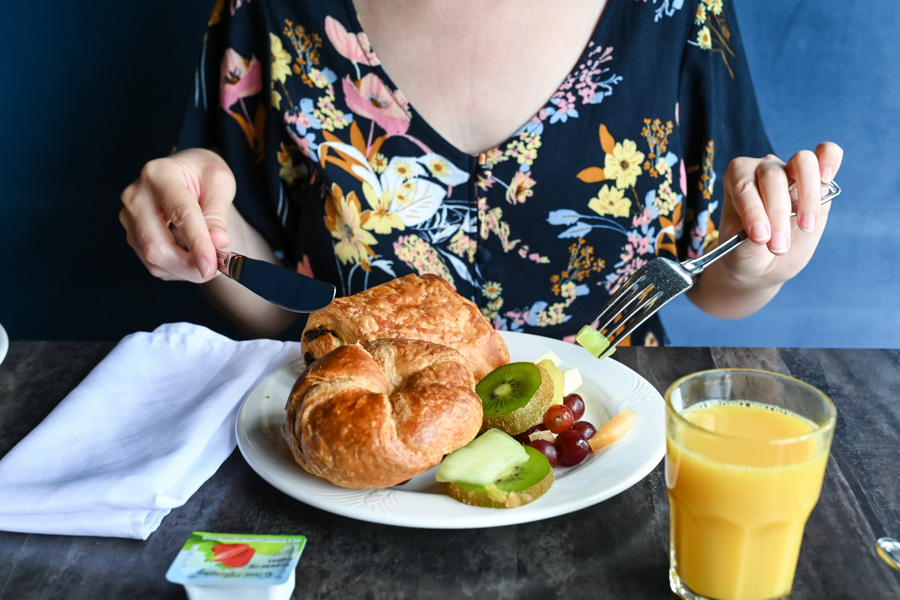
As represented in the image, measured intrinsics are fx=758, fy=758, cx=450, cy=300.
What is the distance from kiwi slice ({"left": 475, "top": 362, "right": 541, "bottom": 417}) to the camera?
873 millimetres

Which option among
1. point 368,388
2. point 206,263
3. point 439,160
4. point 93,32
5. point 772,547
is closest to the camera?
point 772,547

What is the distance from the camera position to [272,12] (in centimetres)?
145

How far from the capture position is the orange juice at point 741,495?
0.61 metres

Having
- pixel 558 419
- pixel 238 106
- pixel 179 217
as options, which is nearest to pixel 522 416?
pixel 558 419

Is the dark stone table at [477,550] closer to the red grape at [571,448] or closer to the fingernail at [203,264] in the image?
the red grape at [571,448]

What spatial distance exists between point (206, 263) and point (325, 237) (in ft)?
1.75

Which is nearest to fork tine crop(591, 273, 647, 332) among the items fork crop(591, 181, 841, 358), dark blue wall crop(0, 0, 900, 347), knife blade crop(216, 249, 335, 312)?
fork crop(591, 181, 841, 358)

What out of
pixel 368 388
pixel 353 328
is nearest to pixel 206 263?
pixel 353 328

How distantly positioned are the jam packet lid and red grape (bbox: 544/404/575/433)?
337 mm

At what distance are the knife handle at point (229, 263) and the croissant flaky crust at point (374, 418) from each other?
0.79ft

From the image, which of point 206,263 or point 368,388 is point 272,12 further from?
point 368,388

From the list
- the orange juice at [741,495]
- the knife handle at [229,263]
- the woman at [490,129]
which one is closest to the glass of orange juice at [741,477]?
the orange juice at [741,495]

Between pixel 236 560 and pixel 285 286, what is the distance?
1.38 feet

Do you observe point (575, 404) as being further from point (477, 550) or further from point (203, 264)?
point (203, 264)
